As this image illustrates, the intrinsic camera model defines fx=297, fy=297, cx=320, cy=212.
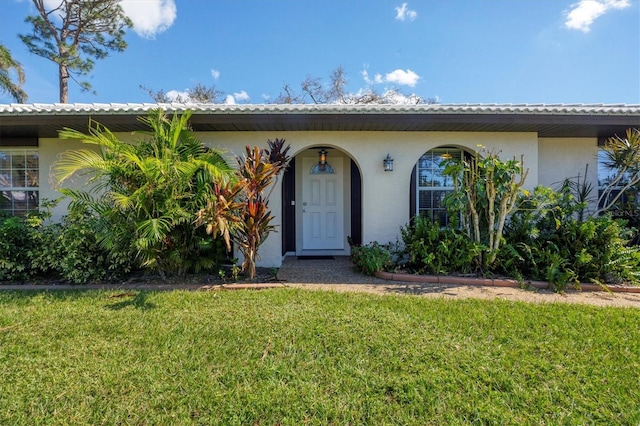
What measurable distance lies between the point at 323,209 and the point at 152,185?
15.1 feet

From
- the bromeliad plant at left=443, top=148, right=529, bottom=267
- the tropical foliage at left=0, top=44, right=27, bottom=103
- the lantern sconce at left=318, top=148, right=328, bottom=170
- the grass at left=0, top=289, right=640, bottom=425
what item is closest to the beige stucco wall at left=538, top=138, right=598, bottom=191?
the bromeliad plant at left=443, top=148, right=529, bottom=267

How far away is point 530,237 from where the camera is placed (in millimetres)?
5500

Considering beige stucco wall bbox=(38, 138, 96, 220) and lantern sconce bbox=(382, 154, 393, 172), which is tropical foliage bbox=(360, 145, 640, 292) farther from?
→ beige stucco wall bbox=(38, 138, 96, 220)

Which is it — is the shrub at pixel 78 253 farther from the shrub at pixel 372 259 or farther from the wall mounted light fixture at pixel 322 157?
the wall mounted light fixture at pixel 322 157

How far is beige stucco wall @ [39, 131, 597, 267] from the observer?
21.0 ft

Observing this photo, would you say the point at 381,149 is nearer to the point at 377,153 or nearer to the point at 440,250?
the point at 377,153

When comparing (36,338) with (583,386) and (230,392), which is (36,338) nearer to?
(230,392)

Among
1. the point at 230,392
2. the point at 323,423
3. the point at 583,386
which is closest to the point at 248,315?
the point at 230,392

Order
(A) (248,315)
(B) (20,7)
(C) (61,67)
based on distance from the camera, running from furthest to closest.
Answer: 1. (C) (61,67)
2. (B) (20,7)
3. (A) (248,315)

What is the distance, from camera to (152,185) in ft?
15.0

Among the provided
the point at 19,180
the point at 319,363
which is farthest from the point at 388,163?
the point at 19,180

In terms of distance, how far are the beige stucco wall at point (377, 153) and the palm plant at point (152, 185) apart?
1557mm

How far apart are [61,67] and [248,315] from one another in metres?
18.7

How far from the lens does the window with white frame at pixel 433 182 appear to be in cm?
702
